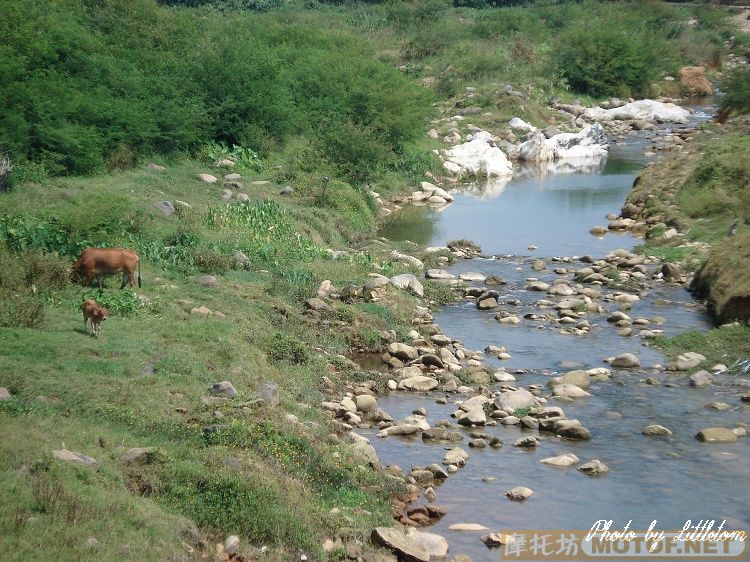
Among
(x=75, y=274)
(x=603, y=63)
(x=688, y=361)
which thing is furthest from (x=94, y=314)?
(x=603, y=63)

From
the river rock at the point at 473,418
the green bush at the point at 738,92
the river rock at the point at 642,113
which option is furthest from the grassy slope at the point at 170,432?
the river rock at the point at 642,113

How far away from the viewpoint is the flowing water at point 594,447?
926 cm

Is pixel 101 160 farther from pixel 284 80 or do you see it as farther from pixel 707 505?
pixel 707 505

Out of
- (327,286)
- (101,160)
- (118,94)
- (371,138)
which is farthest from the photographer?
(371,138)

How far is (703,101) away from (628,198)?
64.8ft

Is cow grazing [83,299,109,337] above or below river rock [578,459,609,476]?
above

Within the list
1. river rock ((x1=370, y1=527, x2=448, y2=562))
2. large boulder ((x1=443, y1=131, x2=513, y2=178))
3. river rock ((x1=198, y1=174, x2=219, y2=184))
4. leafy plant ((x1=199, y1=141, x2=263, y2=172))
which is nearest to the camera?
river rock ((x1=370, y1=527, x2=448, y2=562))

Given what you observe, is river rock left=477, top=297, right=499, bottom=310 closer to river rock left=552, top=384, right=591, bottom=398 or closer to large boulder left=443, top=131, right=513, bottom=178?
river rock left=552, top=384, right=591, bottom=398

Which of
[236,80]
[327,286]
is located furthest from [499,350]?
[236,80]

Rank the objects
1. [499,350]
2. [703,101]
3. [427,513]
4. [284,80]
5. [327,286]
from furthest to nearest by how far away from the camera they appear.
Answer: [703,101], [284,80], [327,286], [499,350], [427,513]

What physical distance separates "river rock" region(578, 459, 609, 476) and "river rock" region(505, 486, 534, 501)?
860mm

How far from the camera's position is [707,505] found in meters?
9.41

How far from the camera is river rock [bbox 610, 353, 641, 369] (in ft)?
43.4

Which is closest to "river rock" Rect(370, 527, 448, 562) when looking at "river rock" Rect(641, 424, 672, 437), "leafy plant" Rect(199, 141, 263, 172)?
"river rock" Rect(641, 424, 672, 437)
